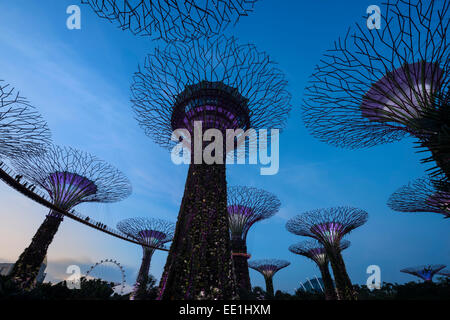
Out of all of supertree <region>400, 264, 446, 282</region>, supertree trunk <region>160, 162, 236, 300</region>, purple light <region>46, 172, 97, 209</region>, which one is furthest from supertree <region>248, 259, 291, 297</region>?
supertree trunk <region>160, 162, 236, 300</region>

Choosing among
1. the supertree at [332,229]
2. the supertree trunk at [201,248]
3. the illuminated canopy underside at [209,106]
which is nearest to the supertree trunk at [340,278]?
the supertree at [332,229]

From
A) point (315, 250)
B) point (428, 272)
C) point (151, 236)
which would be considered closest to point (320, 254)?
point (315, 250)

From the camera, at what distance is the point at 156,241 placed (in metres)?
19.7

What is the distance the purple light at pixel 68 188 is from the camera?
11.7 meters

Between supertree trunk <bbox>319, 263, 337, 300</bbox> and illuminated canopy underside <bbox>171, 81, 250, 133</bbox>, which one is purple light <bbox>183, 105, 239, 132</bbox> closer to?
illuminated canopy underside <bbox>171, 81, 250, 133</bbox>

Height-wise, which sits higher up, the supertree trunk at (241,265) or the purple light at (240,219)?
the purple light at (240,219)

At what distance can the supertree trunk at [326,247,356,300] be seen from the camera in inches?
430

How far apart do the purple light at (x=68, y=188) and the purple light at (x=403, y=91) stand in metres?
14.3

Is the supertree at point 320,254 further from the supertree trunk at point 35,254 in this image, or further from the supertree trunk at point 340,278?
the supertree trunk at point 35,254

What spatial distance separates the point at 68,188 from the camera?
1214 cm

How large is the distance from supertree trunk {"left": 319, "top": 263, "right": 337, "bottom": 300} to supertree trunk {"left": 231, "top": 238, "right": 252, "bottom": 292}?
637 cm

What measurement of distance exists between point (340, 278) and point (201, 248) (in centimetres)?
1120
